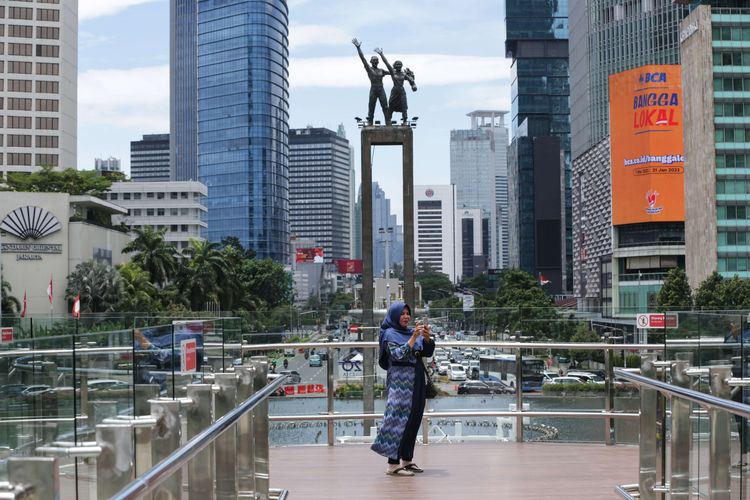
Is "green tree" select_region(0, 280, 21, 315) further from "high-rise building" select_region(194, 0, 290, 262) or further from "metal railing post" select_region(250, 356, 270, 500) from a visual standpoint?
"high-rise building" select_region(194, 0, 290, 262)

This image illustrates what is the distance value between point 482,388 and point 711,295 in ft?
161

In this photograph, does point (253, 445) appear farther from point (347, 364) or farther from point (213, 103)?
point (213, 103)

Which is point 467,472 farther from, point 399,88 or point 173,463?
point 399,88

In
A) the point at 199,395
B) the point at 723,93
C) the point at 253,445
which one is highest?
the point at 723,93

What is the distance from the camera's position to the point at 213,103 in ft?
486

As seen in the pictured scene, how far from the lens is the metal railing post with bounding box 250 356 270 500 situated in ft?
18.6

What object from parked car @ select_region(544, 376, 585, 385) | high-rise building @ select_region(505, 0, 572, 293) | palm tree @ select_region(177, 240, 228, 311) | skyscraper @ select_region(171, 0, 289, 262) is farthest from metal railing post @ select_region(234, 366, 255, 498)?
high-rise building @ select_region(505, 0, 572, 293)

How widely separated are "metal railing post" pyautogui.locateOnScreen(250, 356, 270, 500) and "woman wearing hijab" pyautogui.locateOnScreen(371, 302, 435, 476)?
5.37 feet

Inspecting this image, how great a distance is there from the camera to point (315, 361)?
30.1 ft

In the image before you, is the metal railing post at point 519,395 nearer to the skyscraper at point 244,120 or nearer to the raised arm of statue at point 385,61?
the raised arm of statue at point 385,61

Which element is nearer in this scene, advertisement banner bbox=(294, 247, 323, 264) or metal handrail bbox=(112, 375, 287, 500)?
metal handrail bbox=(112, 375, 287, 500)

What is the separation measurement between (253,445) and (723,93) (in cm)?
6606

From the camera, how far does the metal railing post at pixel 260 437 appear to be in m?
5.68

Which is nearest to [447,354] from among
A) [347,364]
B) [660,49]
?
[347,364]
